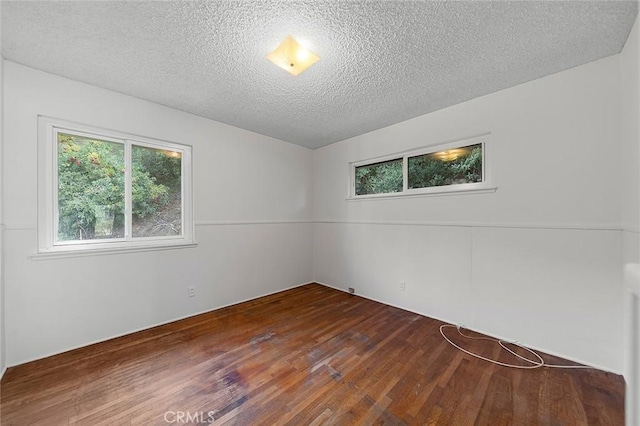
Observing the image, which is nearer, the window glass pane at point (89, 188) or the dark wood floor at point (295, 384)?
the dark wood floor at point (295, 384)

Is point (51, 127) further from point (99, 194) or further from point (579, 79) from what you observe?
point (579, 79)

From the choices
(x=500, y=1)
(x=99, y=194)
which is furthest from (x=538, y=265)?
(x=99, y=194)

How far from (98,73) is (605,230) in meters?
4.39

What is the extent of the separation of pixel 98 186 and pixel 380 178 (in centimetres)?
329

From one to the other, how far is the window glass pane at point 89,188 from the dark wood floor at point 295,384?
1104 mm

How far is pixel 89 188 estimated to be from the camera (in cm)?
225

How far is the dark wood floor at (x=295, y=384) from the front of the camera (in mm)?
1421

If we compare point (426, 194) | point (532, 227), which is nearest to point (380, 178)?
point (426, 194)

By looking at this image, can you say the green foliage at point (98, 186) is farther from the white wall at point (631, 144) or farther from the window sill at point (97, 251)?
the white wall at point (631, 144)

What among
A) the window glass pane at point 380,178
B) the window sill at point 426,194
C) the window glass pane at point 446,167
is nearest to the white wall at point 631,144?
the window sill at point 426,194

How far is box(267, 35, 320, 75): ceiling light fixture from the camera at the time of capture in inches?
64.3

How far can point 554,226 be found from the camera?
2023 millimetres

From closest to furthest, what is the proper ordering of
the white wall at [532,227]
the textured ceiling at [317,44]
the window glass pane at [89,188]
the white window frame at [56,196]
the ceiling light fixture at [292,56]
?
the textured ceiling at [317,44] < the ceiling light fixture at [292,56] < the white wall at [532,227] < the white window frame at [56,196] < the window glass pane at [89,188]

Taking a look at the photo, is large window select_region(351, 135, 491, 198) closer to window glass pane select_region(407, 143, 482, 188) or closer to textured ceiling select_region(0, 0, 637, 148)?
window glass pane select_region(407, 143, 482, 188)
